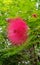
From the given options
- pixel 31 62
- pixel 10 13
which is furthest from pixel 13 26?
pixel 31 62

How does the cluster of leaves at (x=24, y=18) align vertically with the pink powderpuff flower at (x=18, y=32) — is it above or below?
below

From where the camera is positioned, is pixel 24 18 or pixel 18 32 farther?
pixel 24 18

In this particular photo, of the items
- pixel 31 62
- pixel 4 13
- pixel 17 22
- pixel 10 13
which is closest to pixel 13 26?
pixel 17 22

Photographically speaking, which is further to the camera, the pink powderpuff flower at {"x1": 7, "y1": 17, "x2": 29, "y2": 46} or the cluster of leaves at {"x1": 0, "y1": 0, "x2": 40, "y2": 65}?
the cluster of leaves at {"x1": 0, "y1": 0, "x2": 40, "y2": 65}

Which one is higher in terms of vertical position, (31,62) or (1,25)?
(1,25)

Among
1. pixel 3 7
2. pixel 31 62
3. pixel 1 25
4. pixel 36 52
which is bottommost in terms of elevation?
pixel 31 62

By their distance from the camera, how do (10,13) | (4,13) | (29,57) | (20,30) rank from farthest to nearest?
(29,57) < (4,13) < (10,13) < (20,30)

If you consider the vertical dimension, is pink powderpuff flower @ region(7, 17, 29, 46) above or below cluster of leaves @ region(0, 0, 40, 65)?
above

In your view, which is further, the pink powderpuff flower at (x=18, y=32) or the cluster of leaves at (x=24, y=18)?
the cluster of leaves at (x=24, y=18)

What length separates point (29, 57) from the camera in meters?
1.63

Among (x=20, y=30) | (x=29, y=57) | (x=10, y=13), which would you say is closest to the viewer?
(x=20, y=30)

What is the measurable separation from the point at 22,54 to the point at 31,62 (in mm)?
171

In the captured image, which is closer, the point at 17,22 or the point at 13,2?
the point at 17,22

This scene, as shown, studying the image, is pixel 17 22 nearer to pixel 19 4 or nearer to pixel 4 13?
pixel 19 4
